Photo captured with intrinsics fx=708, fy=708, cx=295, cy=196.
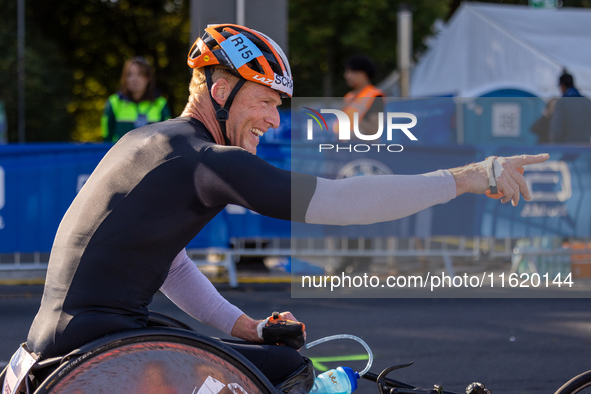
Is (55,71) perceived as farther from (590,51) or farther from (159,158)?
(159,158)

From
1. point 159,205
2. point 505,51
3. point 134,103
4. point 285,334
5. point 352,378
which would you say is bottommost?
point 352,378

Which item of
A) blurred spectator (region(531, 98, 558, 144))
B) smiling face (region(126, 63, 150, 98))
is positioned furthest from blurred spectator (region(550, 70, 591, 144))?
smiling face (region(126, 63, 150, 98))

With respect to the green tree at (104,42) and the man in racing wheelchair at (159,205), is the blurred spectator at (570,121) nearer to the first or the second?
the man in racing wheelchair at (159,205)

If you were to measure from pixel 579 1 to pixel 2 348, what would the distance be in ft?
104

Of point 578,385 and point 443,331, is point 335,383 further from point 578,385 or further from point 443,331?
point 443,331

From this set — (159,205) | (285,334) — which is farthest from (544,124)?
(159,205)

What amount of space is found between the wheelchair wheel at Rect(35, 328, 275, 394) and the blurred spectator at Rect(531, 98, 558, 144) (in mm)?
7276

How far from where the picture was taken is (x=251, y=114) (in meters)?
2.09

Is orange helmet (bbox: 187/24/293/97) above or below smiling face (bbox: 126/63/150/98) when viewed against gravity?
below

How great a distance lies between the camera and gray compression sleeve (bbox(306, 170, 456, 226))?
72.2 inches

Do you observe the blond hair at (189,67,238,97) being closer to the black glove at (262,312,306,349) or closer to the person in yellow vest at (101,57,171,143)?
the black glove at (262,312,306,349)

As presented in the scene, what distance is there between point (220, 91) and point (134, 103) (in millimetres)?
5876

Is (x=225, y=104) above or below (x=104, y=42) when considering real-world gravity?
below

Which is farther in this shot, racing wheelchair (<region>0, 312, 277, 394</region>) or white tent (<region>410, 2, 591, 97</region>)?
white tent (<region>410, 2, 591, 97</region>)
